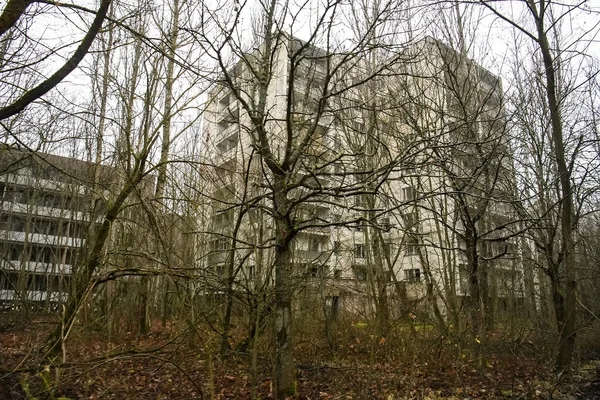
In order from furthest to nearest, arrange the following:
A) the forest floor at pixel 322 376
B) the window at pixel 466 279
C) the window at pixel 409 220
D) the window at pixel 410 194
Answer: the window at pixel 409 220 < the window at pixel 466 279 < the window at pixel 410 194 < the forest floor at pixel 322 376

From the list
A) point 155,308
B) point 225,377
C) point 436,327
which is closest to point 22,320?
point 155,308

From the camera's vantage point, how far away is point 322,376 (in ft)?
22.1

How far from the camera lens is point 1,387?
5344 mm

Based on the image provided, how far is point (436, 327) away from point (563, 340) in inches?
91.5

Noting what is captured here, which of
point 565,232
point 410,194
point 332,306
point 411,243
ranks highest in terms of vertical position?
point 410,194

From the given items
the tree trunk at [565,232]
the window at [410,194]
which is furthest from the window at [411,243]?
the tree trunk at [565,232]

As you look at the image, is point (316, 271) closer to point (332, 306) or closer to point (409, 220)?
point (332, 306)

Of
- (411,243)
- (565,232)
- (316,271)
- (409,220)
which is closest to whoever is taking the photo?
(565,232)

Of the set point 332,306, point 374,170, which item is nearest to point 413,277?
point 332,306

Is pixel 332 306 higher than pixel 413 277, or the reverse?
pixel 413 277

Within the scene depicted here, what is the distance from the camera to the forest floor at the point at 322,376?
558 cm

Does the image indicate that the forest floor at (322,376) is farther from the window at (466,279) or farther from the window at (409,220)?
the window at (409,220)

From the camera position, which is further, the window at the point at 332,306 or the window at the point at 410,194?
the window at the point at 332,306

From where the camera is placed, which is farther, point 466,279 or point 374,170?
point 466,279
